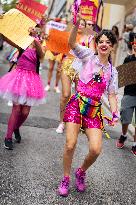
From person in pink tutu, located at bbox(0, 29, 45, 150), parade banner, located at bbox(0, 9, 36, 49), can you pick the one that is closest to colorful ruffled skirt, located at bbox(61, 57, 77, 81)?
person in pink tutu, located at bbox(0, 29, 45, 150)

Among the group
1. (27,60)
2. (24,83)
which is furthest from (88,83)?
(27,60)

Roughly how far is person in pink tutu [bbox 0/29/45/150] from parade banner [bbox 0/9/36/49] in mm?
211

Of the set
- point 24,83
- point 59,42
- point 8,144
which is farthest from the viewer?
point 59,42

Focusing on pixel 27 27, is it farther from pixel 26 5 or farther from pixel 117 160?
pixel 117 160

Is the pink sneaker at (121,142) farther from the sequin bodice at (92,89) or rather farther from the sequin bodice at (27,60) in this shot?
the sequin bodice at (92,89)

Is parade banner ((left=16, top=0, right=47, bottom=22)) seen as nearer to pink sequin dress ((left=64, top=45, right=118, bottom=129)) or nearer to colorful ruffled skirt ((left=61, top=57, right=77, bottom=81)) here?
colorful ruffled skirt ((left=61, top=57, right=77, bottom=81))

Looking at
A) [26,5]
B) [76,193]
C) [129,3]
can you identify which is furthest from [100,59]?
[129,3]

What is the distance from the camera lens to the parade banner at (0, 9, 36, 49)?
5.76 meters

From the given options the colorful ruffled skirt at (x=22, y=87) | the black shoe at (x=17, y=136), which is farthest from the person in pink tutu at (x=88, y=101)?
the black shoe at (x=17, y=136)

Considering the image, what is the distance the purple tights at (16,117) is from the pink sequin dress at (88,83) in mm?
1533

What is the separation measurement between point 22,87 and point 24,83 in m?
0.06

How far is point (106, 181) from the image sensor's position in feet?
17.1

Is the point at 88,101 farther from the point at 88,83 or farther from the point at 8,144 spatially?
the point at 8,144

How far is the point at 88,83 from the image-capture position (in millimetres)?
4617
